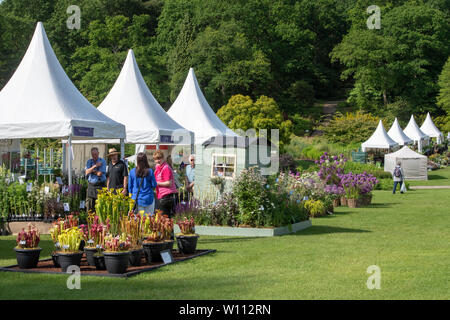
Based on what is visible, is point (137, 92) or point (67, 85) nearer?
point (67, 85)

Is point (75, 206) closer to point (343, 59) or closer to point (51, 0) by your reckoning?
point (343, 59)

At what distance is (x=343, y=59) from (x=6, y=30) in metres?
38.0

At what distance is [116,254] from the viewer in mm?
8484

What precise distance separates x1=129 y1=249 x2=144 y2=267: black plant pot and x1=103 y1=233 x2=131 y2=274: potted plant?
1.63 ft

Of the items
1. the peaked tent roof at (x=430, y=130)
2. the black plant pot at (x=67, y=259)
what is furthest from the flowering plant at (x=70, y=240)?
the peaked tent roof at (x=430, y=130)

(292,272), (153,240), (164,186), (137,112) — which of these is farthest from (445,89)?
(153,240)

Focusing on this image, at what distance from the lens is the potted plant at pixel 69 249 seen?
8796 mm

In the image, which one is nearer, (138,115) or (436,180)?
(138,115)

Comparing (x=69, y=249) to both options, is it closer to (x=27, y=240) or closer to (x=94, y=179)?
(x=27, y=240)

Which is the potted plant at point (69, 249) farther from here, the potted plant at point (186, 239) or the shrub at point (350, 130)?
the shrub at point (350, 130)

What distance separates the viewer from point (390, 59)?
72500mm

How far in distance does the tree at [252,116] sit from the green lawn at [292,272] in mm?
29787

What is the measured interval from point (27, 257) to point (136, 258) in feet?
5.22

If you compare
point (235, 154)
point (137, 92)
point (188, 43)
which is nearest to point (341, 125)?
point (188, 43)
